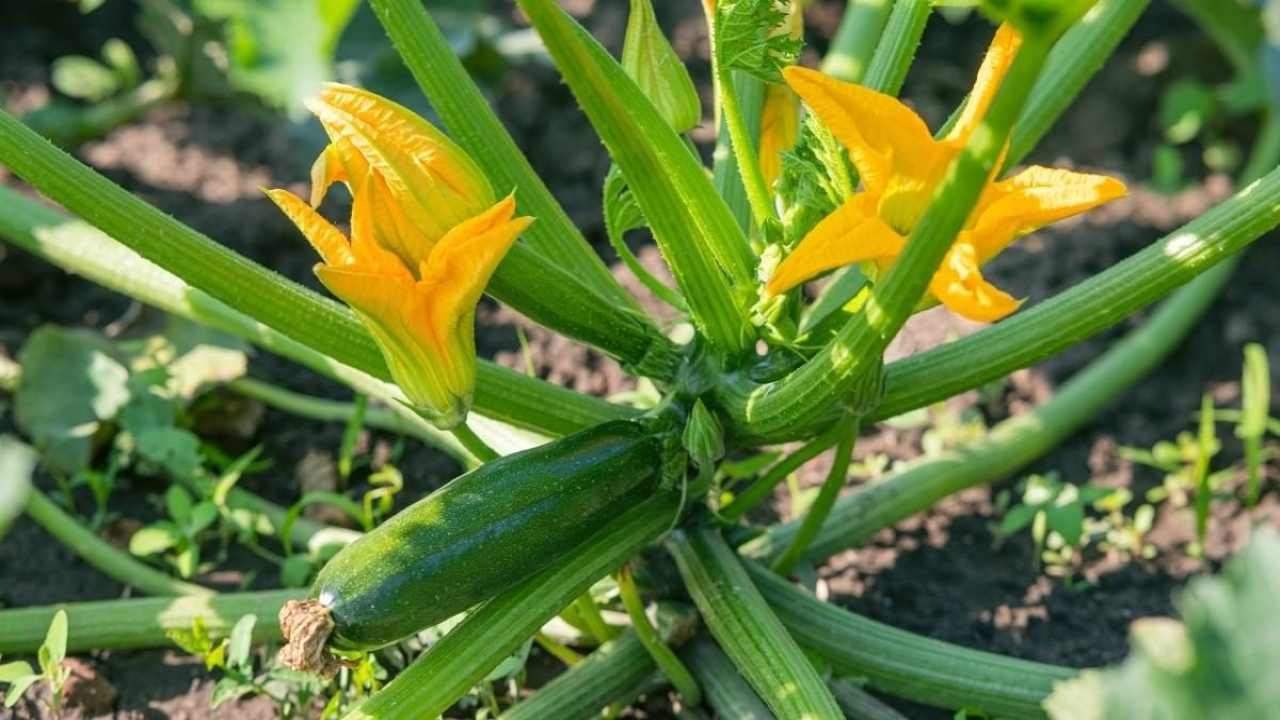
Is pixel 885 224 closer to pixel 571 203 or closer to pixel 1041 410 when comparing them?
pixel 1041 410

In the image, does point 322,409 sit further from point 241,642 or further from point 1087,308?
point 1087,308

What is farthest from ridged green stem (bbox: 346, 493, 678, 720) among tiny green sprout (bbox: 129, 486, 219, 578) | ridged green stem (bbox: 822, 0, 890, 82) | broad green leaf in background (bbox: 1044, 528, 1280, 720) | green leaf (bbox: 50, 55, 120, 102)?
green leaf (bbox: 50, 55, 120, 102)

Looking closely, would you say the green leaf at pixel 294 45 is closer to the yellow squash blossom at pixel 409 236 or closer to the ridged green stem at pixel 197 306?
the yellow squash blossom at pixel 409 236

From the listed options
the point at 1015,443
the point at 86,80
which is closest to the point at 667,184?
the point at 1015,443

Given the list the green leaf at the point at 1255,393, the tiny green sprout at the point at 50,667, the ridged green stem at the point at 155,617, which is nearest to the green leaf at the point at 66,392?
the ridged green stem at the point at 155,617

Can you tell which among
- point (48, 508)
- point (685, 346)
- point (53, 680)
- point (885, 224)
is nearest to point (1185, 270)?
point (885, 224)

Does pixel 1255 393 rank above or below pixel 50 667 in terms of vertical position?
above

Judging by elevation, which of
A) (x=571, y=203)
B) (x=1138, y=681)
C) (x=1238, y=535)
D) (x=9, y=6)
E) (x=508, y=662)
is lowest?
(x=1138, y=681)

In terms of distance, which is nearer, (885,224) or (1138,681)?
(1138,681)
